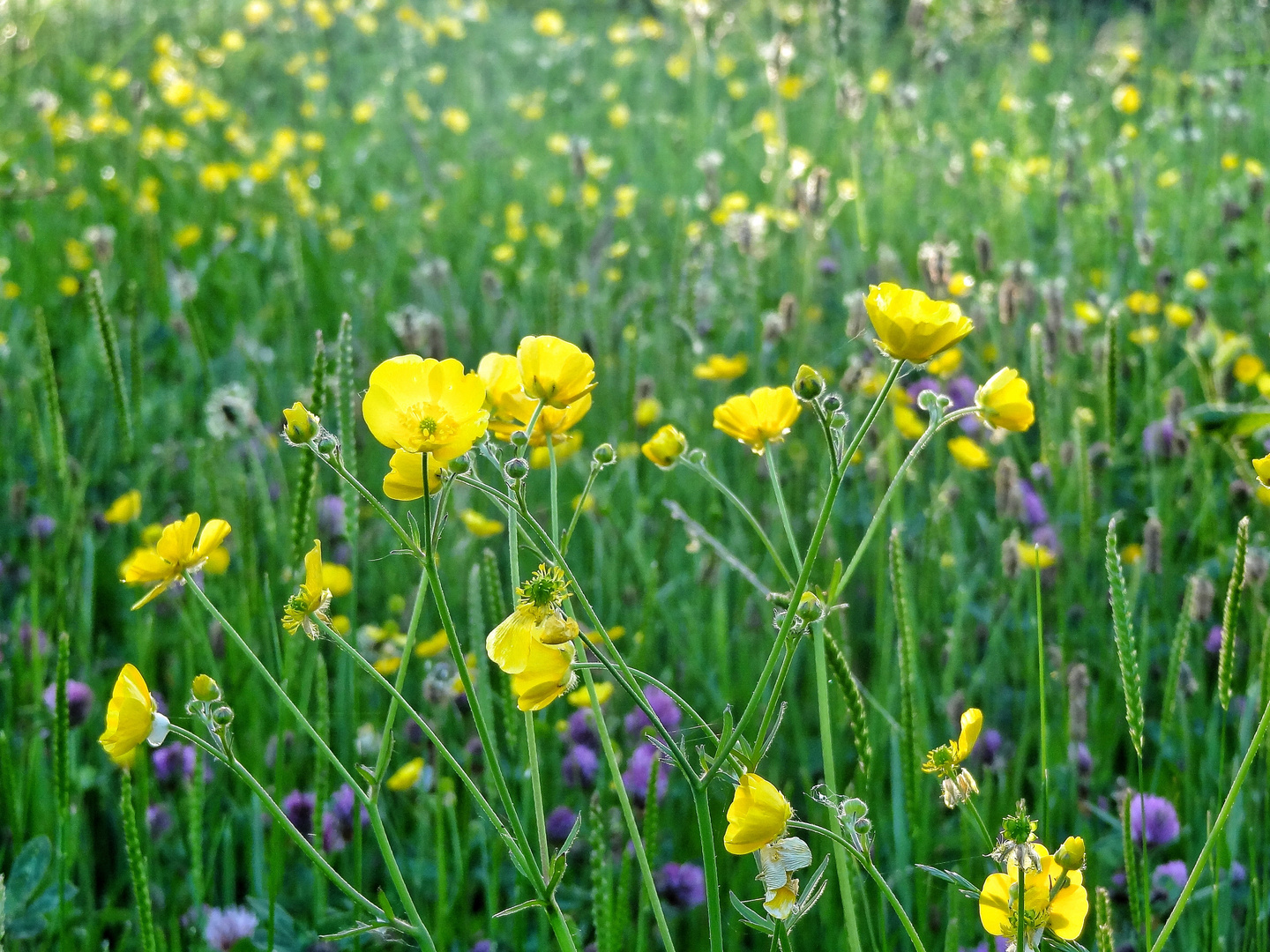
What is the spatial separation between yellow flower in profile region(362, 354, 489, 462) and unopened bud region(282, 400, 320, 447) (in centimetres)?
3

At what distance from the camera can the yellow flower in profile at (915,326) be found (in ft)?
2.08

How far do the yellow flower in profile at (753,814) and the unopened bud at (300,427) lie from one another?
29 cm

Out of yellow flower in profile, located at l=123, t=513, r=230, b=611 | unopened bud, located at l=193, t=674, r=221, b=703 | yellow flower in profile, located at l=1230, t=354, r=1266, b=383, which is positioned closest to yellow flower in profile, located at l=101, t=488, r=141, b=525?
yellow flower in profile, located at l=123, t=513, r=230, b=611

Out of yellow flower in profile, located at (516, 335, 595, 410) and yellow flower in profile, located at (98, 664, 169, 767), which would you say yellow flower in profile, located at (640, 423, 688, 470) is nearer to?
yellow flower in profile, located at (516, 335, 595, 410)

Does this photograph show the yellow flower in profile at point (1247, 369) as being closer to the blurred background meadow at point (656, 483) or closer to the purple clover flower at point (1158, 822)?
the blurred background meadow at point (656, 483)

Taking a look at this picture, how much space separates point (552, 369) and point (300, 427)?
5.7 inches

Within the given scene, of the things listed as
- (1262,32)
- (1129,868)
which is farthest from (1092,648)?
(1262,32)

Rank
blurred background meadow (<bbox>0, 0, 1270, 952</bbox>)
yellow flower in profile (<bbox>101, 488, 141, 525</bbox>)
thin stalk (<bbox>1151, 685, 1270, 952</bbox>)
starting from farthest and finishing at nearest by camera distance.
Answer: yellow flower in profile (<bbox>101, 488, 141, 525</bbox>) < blurred background meadow (<bbox>0, 0, 1270, 952</bbox>) < thin stalk (<bbox>1151, 685, 1270, 952</bbox>)

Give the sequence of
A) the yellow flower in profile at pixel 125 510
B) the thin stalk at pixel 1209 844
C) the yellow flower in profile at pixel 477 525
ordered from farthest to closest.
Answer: the yellow flower in profile at pixel 125 510, the yellow flower in profile at pixel 477 525, the thin stalk at pixel 1209 844

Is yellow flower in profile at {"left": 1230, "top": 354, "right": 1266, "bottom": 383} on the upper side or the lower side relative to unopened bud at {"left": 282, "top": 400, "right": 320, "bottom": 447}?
lower

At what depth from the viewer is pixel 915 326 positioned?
637 millimetres

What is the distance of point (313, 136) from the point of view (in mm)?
3697

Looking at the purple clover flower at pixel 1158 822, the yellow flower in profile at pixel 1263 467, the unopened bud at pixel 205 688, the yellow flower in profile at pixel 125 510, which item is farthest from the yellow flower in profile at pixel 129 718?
the yellow flower in profile at pixel 125 510

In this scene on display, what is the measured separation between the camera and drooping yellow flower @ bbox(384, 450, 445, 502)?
639mm
